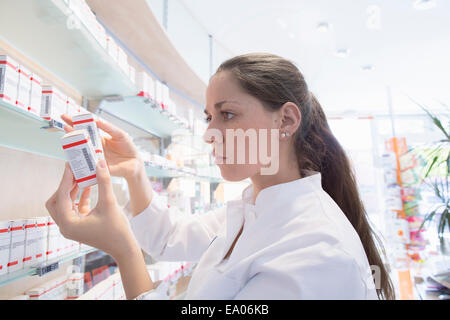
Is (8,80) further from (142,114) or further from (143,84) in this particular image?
(142,114)

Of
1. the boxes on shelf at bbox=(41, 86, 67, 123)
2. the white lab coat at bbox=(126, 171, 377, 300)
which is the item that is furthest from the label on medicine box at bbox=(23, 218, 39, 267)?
the white lab coat at bbox=(126, 171, 377, 300)

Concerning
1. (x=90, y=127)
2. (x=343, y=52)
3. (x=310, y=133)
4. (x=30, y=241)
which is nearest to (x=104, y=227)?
(x=90, y=127)

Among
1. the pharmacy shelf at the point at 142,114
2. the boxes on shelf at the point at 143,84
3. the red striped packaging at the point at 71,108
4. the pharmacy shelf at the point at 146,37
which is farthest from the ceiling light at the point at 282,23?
the red striped packaging at the point at 71,108

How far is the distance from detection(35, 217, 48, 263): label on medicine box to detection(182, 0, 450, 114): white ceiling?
2350mm

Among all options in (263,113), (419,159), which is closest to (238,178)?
(263,113)

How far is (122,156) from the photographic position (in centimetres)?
113

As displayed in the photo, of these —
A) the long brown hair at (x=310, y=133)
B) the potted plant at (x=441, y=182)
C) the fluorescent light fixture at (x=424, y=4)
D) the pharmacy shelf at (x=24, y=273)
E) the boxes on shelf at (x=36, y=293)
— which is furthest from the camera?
the fluorescent light fixture at (x=424, y=4)

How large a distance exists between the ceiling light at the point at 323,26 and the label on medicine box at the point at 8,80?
3.95m

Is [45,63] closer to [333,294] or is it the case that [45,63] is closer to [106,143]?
[106,143]

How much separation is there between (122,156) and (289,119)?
703 millimetres

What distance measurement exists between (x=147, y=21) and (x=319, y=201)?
163cm

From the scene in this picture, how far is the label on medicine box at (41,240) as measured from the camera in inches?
40.0

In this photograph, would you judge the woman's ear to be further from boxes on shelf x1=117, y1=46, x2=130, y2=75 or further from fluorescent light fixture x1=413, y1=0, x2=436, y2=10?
fluorescent light fixture x1=413, y1=0, x2=436, y2=10

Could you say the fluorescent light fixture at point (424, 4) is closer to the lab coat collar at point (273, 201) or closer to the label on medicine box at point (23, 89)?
the lab coat collar at point (273, 201)
